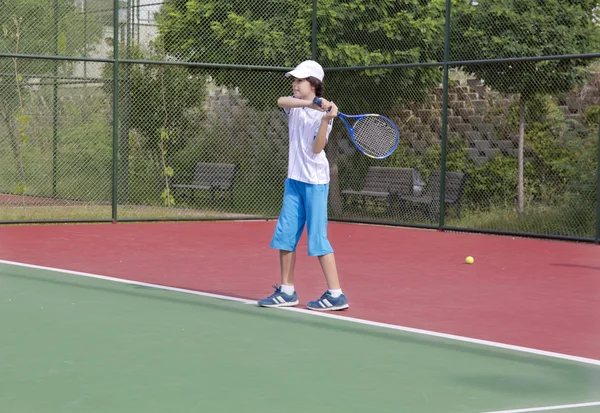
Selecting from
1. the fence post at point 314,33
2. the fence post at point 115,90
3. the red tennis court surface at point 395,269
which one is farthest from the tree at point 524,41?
the fence post at point 115,90

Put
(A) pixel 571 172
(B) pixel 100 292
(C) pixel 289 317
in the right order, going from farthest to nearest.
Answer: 1. (A) pixel 571 172
2. (B) pixel 100 292
3. (C) pixel 289 317

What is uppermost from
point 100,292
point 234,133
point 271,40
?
point 271,40

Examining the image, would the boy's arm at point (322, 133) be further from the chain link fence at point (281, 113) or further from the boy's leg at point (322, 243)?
the chain link fence at point (281, 113)

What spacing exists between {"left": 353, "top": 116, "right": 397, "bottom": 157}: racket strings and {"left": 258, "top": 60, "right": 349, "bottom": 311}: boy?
664 mm

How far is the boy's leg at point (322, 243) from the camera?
23.7 ft

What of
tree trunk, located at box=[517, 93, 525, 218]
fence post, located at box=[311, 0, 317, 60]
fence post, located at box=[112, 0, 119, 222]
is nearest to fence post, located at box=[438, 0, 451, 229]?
Answer: tree trunk, located at box=[517, 93, 525, 218]

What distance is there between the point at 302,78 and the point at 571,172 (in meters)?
7.39

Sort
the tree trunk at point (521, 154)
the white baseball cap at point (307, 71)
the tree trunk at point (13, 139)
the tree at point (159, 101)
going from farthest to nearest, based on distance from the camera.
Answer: the tree trunk at point (13, 139), the tree at point (159, 101), the tree trunk at point (521, 154), the white baseball cap at point (307, 71)

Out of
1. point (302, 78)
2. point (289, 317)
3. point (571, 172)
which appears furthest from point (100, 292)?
point (571, 172)

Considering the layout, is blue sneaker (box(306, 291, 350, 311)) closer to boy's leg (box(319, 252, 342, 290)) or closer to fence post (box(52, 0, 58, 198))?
boy's leg (box(319, 252, 342, 290))

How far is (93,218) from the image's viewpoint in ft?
47.1

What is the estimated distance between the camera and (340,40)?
1548 centimetres

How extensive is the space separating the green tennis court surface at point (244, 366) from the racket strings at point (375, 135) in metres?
1.47

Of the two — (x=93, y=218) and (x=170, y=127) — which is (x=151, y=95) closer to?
(x=170, y=127)
